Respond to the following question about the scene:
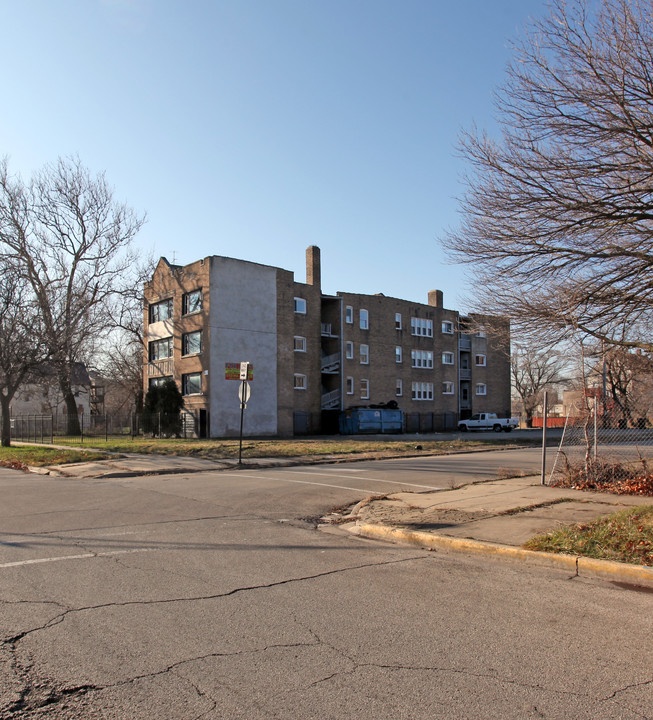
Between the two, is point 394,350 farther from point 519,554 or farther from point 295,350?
point 519,554

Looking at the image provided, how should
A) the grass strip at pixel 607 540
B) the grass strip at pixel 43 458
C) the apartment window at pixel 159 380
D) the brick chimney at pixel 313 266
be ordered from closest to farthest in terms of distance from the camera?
the grass strip at pixel 607 540 < the grass strip at pixel 43 458 < the apartment window at pixel 159 380 < the brick chimney at pixel 313 266

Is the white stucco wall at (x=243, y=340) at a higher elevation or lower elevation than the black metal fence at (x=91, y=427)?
higher

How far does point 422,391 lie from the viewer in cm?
5422

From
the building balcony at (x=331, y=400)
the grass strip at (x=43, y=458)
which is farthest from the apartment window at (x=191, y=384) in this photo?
the grass strip at (x=43, y=458)

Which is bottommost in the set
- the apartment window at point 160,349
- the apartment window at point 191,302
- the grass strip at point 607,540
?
the grass strip at point 607,540

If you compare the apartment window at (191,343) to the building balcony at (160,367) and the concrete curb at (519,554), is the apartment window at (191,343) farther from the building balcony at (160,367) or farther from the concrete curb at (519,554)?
the concrete curb at (519,554)

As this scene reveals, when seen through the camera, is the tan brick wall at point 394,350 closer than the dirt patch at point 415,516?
No

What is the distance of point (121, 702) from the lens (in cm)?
376

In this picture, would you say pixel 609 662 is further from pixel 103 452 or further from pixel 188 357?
pixel 188 357

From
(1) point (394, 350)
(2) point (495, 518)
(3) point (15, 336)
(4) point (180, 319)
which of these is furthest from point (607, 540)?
(1) point (394, 350)

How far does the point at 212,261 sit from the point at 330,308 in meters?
12.9

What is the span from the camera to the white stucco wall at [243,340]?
127ft

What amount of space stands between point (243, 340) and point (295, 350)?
554cm

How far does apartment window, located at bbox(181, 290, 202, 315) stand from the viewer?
132 ft
